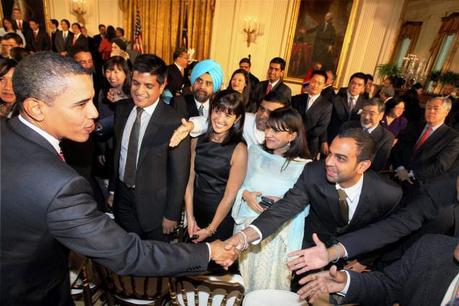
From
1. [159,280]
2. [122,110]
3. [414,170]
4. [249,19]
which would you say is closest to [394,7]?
[249,19]

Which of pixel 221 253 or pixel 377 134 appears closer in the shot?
pixel 221 253

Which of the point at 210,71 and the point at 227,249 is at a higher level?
the point at 210,71

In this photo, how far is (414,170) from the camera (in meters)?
3.63

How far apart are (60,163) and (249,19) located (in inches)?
353

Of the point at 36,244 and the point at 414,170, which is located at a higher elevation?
the point at 36,244

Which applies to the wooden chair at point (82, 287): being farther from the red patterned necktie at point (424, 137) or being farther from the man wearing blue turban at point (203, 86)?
the red patterned necktie at point (424, 137)

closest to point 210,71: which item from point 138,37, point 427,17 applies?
point 138,37

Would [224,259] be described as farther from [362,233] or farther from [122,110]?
[122,110]

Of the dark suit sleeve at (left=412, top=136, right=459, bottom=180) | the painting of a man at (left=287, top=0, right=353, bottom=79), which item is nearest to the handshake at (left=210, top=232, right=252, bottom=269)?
the dark suit sleeve at (left=412, top=136, right=459, bottom=180)

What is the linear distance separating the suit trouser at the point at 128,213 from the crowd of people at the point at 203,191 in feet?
0.04

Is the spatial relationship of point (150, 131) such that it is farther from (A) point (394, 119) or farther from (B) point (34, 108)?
(A) point (394, 119)

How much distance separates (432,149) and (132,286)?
148 inches

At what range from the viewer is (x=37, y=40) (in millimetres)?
8336

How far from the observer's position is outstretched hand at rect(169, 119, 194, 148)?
1967 mm
